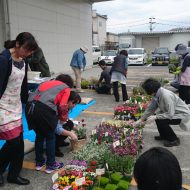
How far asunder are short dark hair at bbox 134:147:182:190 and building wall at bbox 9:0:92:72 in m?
9.53


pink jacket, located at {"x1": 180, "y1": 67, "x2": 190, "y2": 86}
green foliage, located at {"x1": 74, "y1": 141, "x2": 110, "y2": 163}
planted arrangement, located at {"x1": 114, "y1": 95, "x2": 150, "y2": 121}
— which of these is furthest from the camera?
pink jacket, located at {"x1": 180, "y1": 67, "x2": 190, "y2": 86}

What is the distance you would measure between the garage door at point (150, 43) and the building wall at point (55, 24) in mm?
18573

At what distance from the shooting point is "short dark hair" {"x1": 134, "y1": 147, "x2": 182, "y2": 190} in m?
1.35

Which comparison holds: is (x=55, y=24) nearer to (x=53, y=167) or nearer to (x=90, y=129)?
(x=90, y=129)

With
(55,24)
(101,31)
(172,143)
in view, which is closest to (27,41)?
(172,143)

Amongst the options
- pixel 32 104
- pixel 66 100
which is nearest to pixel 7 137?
pixel 32 104

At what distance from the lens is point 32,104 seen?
11.6 ft

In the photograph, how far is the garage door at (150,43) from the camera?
36.1 m

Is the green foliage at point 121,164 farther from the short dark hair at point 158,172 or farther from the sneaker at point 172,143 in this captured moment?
the short dark hair at point 158,172

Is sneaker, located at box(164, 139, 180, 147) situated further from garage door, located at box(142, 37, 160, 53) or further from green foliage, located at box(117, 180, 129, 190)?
garage door, located at box(142, 37, 160, 53)

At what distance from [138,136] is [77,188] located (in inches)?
68.9

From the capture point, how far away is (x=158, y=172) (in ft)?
4.43

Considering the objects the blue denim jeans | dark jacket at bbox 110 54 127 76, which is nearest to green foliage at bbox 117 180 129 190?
the blue denim jeans

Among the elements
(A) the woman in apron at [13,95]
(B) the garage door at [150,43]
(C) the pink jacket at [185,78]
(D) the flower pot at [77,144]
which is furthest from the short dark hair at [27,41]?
(B) the garage door at [150,43]
